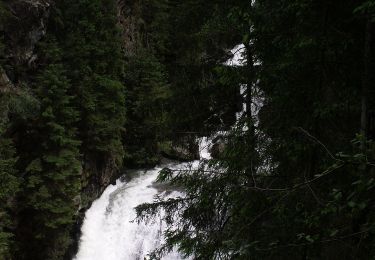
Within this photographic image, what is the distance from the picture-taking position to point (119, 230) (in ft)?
52.3

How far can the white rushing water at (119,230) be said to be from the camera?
15.2 m

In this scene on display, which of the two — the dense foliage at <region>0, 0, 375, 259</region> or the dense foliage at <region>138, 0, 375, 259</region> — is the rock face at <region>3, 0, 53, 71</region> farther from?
the dense foliage at <region>138, 0, 375, 259</region>

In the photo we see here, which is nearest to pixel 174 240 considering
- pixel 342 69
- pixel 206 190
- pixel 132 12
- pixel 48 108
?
pixel 206 190

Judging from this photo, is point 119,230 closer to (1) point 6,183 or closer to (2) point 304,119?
(1) point 6,183

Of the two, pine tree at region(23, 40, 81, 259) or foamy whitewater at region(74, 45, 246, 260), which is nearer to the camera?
pine tree at region(23, 40, 81, 259)

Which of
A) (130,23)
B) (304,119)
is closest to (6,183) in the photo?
(304,119)

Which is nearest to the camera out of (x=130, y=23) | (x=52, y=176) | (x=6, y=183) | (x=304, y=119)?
(x=304, y=119)

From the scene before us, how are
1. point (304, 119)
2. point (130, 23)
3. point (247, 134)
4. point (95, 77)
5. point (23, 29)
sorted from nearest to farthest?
1. point (304, 119)
2. point (247, 134)
3. point (23, 29)
4. point (95, 77)
5. point (130, 23)

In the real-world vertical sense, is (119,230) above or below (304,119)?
below

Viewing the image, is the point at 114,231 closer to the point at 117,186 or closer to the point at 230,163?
the point at 117,186

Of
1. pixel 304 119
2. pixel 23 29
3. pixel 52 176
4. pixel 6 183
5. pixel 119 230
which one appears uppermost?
pixel 23 29

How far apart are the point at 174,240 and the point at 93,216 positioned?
10.9m

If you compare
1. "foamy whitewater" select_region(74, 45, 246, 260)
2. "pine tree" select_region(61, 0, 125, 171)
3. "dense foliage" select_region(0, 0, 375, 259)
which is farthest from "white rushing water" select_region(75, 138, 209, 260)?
"pine tree" select_region(61, 0, 125, 171)

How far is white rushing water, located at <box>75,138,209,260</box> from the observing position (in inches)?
597
